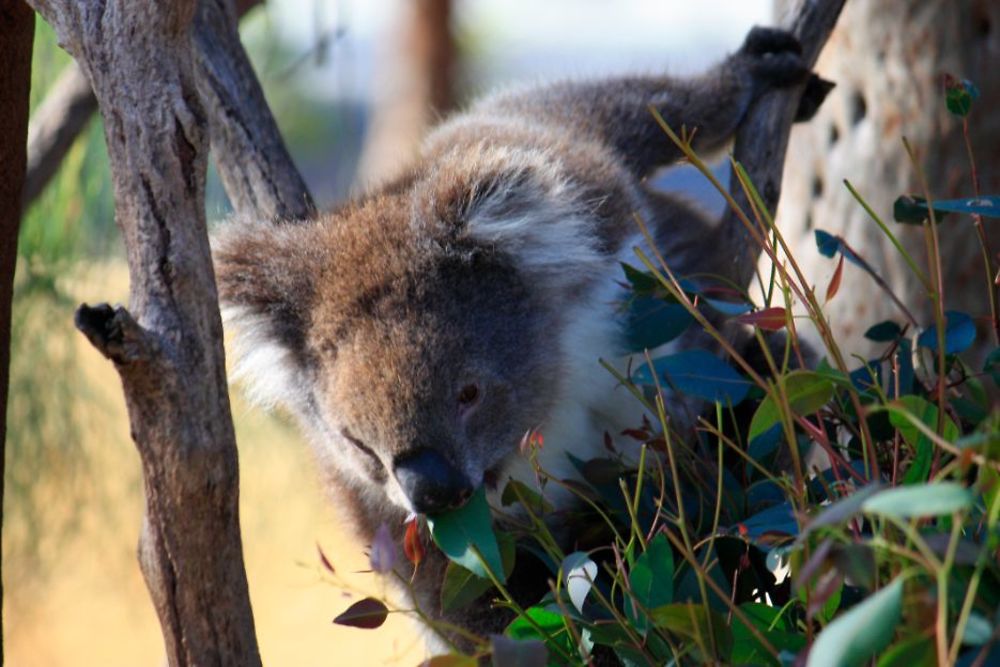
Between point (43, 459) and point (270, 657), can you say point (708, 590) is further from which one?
point (270, 657)

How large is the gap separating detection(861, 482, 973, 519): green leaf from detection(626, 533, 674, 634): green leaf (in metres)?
0.53

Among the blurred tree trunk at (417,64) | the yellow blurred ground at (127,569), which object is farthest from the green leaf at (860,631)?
the blurred tree trunk at (417,64)

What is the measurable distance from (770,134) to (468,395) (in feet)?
3.50

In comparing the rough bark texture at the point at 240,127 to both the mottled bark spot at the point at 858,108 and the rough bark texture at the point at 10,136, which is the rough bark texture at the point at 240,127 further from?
the mottled bark spot at the point at 858,108

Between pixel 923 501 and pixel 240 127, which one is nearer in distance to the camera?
pixel 923 501

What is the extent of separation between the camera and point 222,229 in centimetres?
212

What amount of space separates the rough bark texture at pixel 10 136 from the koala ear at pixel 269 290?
331 millimetres

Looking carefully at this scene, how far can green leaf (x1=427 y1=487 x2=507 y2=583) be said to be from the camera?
1.37 m

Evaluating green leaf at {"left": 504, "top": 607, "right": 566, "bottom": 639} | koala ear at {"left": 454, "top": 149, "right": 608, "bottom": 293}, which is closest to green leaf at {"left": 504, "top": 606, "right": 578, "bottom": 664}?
green leaf at {"left": 504, "top": 607, "right": 566, "bottom": 639}

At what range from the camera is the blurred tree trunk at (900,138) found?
9.29 feet

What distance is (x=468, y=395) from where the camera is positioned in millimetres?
1878

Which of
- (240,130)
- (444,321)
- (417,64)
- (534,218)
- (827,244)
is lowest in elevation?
(827,244)

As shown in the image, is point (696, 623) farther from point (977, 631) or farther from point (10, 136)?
point (10, 136)

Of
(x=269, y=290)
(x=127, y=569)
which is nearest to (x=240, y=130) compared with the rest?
(x=269, y=290)
